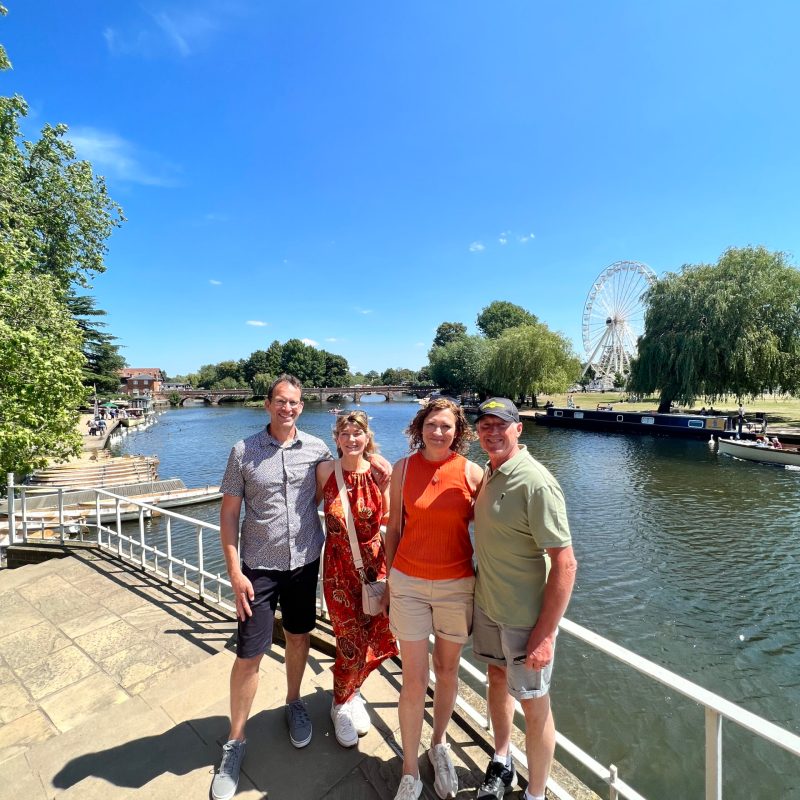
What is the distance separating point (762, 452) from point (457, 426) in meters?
24.0

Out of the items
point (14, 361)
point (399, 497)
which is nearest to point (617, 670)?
point (399, 497)

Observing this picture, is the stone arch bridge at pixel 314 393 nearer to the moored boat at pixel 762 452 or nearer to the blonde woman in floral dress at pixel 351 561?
the moored boat at pixel 762 452

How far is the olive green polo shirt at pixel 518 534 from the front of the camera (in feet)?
5.78

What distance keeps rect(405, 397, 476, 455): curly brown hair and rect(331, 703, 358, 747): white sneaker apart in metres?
1.49

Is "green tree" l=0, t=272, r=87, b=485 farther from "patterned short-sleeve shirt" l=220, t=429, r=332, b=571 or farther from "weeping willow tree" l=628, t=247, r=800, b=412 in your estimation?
"weeping willow tree" l=628, t=247, r=800, b=412

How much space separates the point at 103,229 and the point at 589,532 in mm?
19303

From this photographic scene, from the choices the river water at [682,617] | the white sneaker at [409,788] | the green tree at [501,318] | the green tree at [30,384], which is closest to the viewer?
the white sneaker at [409,788]

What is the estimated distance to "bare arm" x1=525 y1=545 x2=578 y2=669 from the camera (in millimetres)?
1741

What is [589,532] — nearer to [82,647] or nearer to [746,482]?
[746,482]

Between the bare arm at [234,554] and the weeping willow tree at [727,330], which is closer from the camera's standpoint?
the bare arm at [234,554]

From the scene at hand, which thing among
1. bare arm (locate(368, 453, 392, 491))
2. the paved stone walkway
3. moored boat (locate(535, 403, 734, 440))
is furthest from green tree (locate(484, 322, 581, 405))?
bare arm (locate(368, 453, 392, 491))

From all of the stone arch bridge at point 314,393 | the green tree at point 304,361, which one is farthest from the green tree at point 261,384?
the green tree at point 304,361

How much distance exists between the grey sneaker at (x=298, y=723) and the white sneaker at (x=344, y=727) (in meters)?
0.15

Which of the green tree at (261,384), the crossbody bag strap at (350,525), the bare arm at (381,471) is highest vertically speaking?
the green tree at (261,384)
